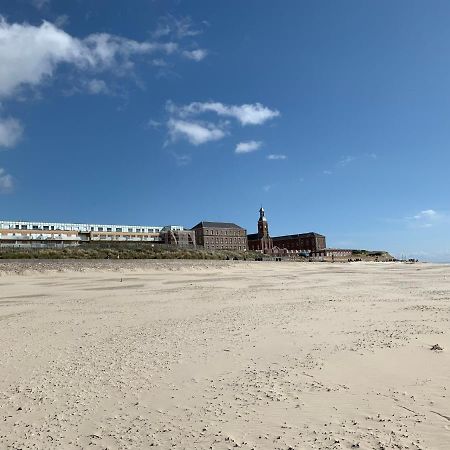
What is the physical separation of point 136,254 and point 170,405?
2408 inches

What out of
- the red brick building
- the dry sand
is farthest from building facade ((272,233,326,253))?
the dry sand

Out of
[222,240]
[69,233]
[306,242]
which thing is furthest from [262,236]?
[69,233]

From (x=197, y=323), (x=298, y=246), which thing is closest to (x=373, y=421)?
(x=197, y=323)

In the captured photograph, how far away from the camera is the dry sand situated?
546 cm

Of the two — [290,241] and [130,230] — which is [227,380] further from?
[290,241]

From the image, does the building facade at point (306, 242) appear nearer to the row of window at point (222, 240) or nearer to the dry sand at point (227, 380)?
the row of window at point (222, 240)

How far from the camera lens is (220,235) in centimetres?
17088

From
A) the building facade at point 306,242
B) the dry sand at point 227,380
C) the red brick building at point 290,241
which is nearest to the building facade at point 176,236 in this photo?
the red brick building at point 290,241

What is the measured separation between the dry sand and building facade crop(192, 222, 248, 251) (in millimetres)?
150478

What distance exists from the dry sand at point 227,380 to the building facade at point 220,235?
15048 cm

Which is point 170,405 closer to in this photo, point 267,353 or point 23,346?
point 267,353

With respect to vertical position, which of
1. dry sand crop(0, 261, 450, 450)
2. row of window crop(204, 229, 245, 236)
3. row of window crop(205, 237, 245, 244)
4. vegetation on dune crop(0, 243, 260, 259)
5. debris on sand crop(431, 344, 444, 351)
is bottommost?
dry sand crop(0, 261, 450, 450)

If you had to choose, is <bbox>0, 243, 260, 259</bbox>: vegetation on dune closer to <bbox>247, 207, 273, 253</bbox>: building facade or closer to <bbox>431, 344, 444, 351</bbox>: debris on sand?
<bbox>431, 344, 444, 351</bbox>: debris on sand

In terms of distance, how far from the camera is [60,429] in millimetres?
5746
